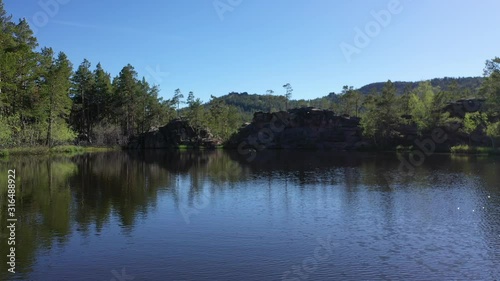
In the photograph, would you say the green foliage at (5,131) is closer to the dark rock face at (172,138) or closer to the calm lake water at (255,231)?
the calm lake water at (255,231)

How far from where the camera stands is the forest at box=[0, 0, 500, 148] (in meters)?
82.7

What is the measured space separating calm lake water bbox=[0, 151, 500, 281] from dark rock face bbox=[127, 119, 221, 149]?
98972 millimetres

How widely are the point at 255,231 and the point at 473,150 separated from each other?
8727cm

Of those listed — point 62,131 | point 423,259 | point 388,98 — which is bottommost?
point 423,259

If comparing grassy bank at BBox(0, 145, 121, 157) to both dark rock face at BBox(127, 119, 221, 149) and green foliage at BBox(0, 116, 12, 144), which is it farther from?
dark rock face at BBox(127, 119, 221, 149)

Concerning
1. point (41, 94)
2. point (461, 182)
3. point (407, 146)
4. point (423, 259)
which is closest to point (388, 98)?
point (407, 146)

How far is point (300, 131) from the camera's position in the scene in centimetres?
13825

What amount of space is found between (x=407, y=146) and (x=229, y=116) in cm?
7906

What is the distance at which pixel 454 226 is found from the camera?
24578mm

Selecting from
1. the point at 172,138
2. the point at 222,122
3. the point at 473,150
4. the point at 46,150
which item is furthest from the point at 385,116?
the point at 46,150

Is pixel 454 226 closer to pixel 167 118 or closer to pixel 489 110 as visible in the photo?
pixel 489 110

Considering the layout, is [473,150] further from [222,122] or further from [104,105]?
[104,105]

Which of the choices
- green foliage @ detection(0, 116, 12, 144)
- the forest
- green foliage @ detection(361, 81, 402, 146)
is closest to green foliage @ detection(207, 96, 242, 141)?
the forest

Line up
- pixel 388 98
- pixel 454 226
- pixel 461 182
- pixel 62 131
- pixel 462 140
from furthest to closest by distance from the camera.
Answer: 1. pixel 388 98
2. pixel 462 140
3. pixel 62 131
4. pixel 461 182
5. pixel 454 226
